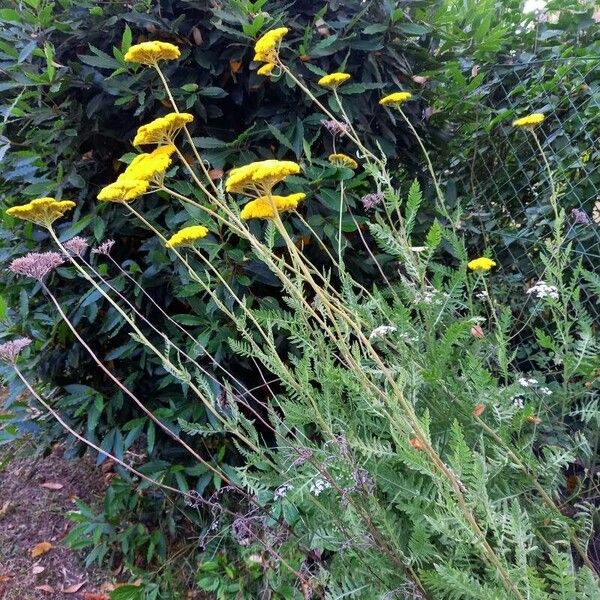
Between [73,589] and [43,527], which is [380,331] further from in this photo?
[43,527]

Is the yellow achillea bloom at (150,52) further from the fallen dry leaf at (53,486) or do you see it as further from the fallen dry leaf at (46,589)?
the fallen dry leaf at (53,486)

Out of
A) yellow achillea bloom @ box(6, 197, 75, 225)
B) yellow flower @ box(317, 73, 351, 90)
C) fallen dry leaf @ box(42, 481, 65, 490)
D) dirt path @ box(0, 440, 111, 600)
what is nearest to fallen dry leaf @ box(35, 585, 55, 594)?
→ dirt path @ box(0, 440, 111, 600)

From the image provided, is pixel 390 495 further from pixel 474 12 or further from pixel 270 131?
pixel 474 12

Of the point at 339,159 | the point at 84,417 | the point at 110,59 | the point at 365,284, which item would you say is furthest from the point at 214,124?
the point at 84,417

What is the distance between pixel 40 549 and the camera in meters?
2.53

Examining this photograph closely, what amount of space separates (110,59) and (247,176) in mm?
1163

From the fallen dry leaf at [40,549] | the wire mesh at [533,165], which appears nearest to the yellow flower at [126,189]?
the wire mesh at [533,165]

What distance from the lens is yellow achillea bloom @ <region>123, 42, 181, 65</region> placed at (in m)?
1.34

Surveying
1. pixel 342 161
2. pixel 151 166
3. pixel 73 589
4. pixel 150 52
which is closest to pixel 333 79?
pixel 342 161

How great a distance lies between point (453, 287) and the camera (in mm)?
1643

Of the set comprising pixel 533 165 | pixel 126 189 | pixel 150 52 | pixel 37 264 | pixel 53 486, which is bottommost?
pixel 53 486

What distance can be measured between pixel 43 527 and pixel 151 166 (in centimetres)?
215

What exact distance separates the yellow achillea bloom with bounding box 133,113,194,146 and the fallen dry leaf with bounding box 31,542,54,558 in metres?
2.05

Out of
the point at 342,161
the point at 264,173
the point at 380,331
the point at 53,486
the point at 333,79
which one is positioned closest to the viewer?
the point at 264,173
